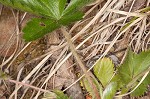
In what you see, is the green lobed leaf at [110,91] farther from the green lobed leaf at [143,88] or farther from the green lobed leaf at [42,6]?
the green lobed leaf at [42,6]

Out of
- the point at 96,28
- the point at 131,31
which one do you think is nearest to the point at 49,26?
the point at 96,28

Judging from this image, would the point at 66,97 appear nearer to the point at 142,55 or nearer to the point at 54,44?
the point at 54,44

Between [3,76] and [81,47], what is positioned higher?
[3,76]

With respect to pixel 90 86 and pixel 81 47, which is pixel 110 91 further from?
pixel 81 47

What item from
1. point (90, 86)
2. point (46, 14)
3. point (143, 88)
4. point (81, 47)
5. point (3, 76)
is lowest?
point (143, 88)

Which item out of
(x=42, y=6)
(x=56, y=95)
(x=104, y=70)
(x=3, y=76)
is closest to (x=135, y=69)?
(x=104, y=70)
